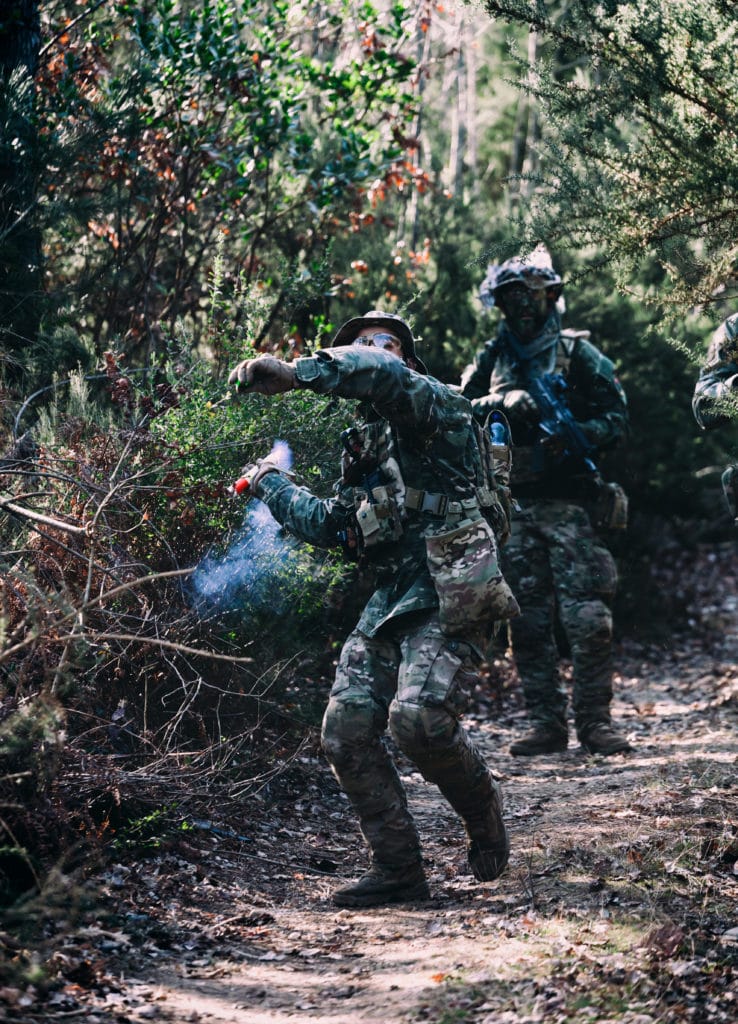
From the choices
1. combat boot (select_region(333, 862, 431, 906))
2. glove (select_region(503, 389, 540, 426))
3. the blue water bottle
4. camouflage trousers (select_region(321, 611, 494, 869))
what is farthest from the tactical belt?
glove (select_region(503, 389, 540, 426))

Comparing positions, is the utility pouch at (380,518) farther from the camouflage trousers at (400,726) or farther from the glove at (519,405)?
the glove at (519,405)

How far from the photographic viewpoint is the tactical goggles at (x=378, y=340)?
178 inches

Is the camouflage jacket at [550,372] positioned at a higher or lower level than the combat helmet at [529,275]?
lower

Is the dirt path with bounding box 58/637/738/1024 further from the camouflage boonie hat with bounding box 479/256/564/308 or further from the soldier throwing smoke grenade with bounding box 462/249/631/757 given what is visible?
the camouflage boonie hat with bounding box 479/256/564/308

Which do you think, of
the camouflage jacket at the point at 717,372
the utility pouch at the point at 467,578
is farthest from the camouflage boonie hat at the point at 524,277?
the utility pouch at the point at 467,578

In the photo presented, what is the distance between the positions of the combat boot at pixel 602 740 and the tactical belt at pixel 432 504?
3014 mm

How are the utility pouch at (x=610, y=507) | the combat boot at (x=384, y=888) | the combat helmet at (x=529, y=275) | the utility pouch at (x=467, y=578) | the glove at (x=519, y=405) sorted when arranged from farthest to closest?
the utility pouch at (x=610, y=507) < the combat helmet at (x=529, y=275) < the glove at (x=519, y=405) < the combat boot at (x=384, y=888) < the utility pouch at (x=467, y=578)

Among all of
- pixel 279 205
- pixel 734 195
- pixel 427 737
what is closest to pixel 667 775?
pixel 427 737

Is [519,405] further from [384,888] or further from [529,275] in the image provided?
[384,888]

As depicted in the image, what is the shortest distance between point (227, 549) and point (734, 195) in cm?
287

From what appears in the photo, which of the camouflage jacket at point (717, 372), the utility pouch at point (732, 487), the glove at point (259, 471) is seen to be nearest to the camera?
the glove at point (259, 471)

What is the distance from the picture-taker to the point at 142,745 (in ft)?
15.6

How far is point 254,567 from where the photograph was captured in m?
5.49

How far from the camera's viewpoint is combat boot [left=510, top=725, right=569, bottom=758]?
277 inches
